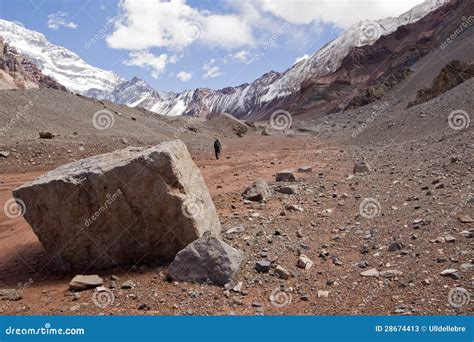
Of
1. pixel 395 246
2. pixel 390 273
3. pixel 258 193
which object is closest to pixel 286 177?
pixel 258 193

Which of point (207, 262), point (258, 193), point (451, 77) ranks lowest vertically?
point (207, 262)

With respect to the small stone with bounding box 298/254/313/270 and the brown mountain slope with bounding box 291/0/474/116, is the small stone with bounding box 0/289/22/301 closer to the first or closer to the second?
the small stone with bounding box 298/254/313/270

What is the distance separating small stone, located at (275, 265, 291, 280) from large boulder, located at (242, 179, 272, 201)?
396 cm

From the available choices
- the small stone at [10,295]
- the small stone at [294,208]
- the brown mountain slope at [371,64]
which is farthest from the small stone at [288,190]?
the brown mountain slope at [371,64]

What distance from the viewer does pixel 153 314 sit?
5.51 metres

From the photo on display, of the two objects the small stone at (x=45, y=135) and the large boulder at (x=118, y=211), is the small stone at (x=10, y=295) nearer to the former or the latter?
the large boulder at (x=118, y=211)

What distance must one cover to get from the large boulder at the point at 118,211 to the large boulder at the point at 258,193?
10.6 feet

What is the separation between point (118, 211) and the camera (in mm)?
6957

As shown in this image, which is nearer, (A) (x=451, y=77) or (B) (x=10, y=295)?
(B) (x=10, y=295)

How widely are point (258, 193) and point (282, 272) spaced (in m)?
4.17

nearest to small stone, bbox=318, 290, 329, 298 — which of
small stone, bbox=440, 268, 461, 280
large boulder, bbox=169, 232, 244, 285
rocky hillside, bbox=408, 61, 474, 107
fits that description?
large boulder, bbox=169, 232, 244, 285

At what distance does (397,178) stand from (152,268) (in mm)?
7303

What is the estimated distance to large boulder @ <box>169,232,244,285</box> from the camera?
20.2 ft

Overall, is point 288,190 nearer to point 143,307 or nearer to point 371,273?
point 371,273
